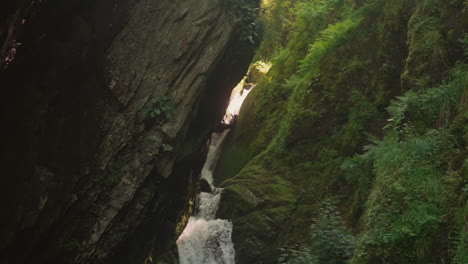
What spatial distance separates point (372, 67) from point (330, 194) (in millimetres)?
3809

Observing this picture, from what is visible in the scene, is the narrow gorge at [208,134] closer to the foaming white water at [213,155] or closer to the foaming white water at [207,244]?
the foaming white water at [207,244]

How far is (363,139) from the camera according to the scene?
10.5 meters

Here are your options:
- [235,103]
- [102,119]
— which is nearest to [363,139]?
[102,119]

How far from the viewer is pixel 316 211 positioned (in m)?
10.5

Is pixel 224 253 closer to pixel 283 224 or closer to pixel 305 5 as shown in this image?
pixel 283 224

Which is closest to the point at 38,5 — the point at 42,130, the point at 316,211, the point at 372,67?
the point at 42,130

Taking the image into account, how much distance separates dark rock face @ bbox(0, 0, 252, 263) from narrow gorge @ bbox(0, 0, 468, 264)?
0.09 feet

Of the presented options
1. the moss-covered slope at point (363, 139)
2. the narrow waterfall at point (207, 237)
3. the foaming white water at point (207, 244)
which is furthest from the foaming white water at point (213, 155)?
the foaming white water at point (207, 244)

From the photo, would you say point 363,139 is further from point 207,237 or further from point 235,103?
point 235,103

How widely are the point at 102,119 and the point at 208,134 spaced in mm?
3856

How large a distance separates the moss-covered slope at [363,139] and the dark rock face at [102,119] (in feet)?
9.75

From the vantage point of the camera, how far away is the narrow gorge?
5902 millimetres

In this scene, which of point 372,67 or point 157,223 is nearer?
point 157,223

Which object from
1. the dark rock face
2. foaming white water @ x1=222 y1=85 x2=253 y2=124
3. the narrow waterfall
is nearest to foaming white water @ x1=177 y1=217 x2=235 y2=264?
the narrow waterfall
